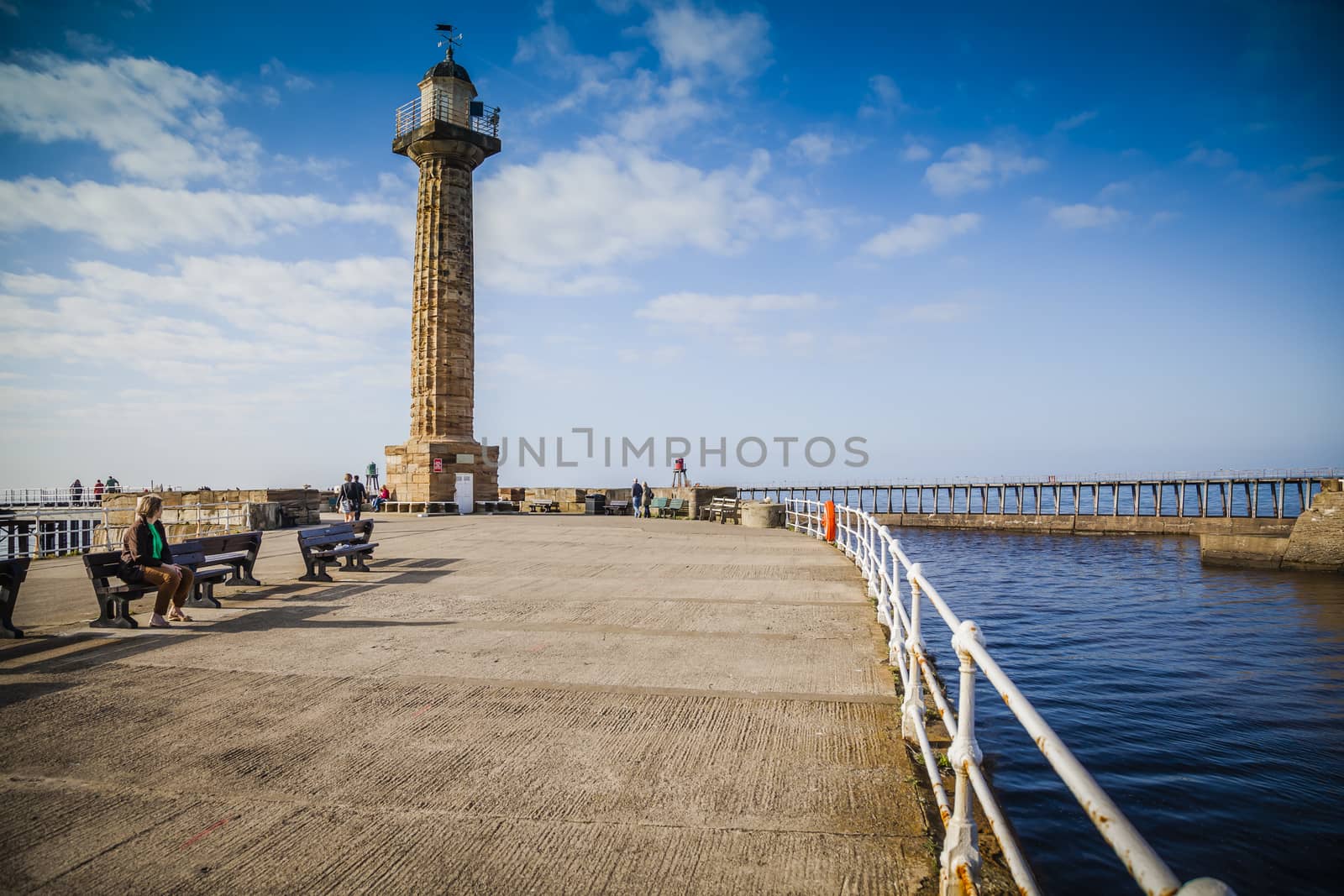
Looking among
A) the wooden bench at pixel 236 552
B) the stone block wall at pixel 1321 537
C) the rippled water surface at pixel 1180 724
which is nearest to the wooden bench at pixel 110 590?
the wooden bench at pixel 236 552

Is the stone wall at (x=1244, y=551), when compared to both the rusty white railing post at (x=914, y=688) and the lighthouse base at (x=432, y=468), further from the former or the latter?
the rusty white railing post at (x=914, y=688)

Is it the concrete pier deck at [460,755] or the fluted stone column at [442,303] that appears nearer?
the concrete pier deck at [460,755]

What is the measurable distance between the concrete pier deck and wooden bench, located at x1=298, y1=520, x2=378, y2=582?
2114mm

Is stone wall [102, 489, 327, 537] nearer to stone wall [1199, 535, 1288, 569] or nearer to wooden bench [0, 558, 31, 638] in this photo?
wooden bench [0, 558, 31, 638]

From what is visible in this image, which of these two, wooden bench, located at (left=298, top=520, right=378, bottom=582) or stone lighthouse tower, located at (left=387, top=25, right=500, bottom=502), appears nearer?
wooden bench, located at (left=298, top=520, right=378, bottom=582)

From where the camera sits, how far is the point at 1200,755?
8.13 m

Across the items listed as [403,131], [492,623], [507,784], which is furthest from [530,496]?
[507,784]

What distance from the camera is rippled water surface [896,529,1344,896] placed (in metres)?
5.98

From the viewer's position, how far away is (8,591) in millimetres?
6926

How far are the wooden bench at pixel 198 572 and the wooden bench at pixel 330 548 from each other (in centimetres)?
141

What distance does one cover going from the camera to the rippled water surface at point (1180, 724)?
5977 mm

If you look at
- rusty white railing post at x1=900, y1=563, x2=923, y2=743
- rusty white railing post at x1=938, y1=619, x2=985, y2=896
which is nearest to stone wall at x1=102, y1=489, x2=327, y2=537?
rusty white railing post at x1=900, y1=563, x2=923, y2=743

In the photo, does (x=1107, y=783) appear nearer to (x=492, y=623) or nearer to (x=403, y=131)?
(x=492, y=623)

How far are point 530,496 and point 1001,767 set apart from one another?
82.5 feet
